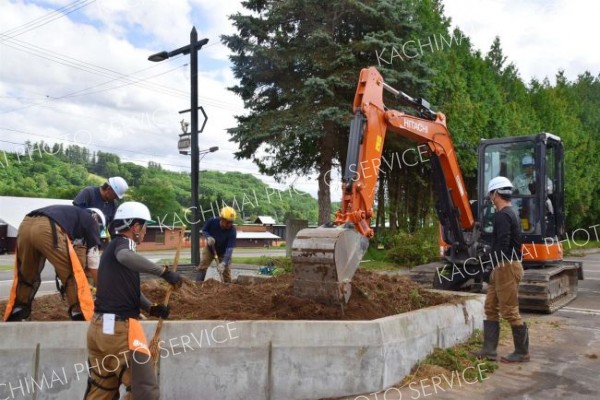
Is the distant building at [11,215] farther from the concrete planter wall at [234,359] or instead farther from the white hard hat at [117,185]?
the concrete planter wall at [234,359]

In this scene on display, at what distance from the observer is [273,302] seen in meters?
6.14

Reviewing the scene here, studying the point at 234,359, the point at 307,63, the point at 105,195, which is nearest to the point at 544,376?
the point at 234,359

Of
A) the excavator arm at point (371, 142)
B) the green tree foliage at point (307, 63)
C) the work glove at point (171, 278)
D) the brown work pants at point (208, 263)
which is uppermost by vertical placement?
the green tree foliage at point (307, 63)

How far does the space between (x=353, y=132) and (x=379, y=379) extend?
3315mm

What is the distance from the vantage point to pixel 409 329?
18.1ft

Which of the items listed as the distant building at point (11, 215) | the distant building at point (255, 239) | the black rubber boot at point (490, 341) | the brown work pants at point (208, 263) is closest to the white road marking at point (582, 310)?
the black rubber boot at point (490, 341)

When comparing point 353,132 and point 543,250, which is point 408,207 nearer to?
point 543,250

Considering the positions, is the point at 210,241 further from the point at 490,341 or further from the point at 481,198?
the point at 481,198

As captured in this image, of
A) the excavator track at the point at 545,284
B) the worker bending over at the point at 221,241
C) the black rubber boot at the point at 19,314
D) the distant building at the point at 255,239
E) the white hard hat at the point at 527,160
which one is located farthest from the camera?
the distant building at the point at 255,239

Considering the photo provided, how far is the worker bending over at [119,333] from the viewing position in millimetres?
3857

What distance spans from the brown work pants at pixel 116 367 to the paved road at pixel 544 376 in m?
1.95

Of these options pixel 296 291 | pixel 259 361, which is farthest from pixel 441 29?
pixel 259 361

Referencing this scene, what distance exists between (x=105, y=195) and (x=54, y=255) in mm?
1242

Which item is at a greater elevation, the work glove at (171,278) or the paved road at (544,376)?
the work glove at (171,278)
